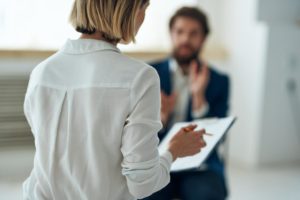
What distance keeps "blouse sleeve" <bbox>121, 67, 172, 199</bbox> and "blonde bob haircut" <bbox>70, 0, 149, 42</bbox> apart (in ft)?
0.33

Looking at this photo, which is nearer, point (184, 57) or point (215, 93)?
point (215, 93)

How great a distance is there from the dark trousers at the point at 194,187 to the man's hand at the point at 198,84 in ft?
0.97

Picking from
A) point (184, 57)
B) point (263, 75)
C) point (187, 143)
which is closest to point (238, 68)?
point (263, 75)

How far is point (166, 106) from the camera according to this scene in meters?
1.74

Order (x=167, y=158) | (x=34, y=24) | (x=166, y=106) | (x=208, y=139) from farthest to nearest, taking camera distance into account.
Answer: (x=34, y=24)
(x=166, y=106)
(x=208, y=139)
(x=167, y=158)

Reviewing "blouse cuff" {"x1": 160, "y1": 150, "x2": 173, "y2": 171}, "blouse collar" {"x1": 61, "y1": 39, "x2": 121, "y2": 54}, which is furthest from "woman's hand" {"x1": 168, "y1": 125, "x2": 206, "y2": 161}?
"blouse collar" {"x1": 61, "y1": 39, "x2": 121, "y2": 54}

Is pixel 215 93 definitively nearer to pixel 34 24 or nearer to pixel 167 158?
pixel 167 158

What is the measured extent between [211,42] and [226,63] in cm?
19

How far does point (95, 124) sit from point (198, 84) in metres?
1.03

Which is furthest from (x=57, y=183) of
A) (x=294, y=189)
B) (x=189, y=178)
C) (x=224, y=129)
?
(x=294, y=189)

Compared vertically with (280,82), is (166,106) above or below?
above

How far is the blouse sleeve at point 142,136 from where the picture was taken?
0.84 metres

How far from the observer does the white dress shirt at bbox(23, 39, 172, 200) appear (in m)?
0.85

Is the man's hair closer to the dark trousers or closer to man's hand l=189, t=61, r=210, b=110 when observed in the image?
man's hand l=189, t=61, r=210, b=110
